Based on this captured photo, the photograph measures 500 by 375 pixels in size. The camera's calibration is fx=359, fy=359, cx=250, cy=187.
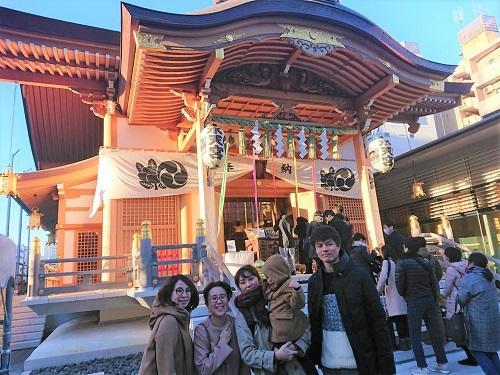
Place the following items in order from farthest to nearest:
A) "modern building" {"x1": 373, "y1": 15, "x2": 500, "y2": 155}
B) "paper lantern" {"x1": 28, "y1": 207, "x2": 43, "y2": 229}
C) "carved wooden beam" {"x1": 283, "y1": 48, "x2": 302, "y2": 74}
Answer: "modern building" {"x1": 373, "y1": 15, "x2": 500, "y2": 155}, "paper lantern" {"x1": 28, "y1": 207, "x2": 43, "y2": 229}, "carved wooden beam" {"x1": 283, "y1": 48, "x2": 302, "y2": 74}

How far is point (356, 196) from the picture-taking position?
12453 mm

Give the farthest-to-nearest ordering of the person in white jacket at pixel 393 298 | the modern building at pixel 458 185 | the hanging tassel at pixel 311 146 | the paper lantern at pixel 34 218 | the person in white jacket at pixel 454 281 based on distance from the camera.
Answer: the paper lantern at pixel 34 218 < the modern building at pixel 458 185 < the hanging tassel at pixel 311 146 < the person in white jacket at pixel 393 298 < the person in white jacket at pixel 454 281

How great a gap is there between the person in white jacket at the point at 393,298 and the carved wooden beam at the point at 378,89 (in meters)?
5.36

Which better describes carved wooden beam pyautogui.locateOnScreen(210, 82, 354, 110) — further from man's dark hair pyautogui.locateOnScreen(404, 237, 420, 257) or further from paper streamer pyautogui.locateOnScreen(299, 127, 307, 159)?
man's dark hair pyautogui.locateOnScreen(404, 237, 420, 257)

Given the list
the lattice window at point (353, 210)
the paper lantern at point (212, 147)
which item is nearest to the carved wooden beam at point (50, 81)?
the paper lantern at point (212, 147)

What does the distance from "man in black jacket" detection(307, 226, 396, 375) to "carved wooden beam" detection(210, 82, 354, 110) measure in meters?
7.22

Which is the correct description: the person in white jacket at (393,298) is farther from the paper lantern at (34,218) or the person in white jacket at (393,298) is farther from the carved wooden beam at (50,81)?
the paper lantern at (34,218)

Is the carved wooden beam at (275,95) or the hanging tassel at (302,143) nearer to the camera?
the carved wooden beam at (275,95)

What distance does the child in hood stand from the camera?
238cm

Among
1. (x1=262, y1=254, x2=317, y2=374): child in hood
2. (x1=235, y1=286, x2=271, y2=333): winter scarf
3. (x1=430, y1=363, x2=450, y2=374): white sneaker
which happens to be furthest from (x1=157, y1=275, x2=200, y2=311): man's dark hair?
(x1=430, y1=363, x2=450, y2=374): white sneaker

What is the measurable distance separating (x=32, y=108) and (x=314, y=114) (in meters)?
9.36

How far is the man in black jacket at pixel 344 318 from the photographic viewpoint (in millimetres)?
2303

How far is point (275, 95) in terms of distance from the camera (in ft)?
31.9

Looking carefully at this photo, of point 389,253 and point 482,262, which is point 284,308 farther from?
point 389,253
